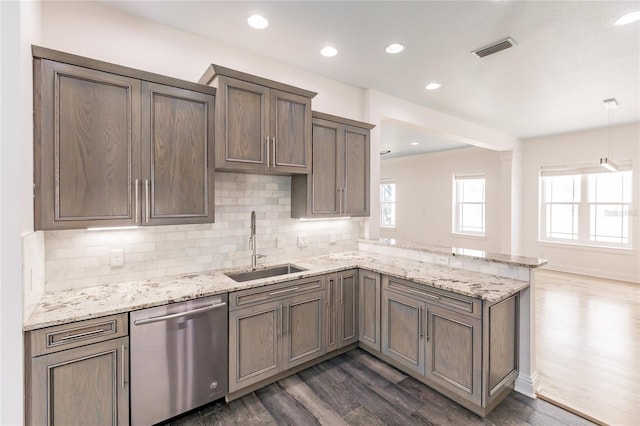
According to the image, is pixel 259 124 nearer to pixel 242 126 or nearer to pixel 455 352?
pixel 242 126

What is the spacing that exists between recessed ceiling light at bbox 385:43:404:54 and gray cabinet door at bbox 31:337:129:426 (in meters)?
3.17

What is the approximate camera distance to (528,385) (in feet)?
7.71

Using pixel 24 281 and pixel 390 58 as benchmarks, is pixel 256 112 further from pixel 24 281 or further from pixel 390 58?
pixel 24 281

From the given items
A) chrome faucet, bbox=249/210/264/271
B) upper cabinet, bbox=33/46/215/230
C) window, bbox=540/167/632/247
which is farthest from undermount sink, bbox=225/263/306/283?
window, bbox=540/167/632/247

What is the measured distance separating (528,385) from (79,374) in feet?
10.2

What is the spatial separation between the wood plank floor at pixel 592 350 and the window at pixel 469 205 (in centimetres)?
280

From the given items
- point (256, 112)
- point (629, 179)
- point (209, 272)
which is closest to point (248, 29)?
point (256, 112)

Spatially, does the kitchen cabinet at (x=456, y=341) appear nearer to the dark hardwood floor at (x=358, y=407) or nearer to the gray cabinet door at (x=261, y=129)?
the dark hardwood floor at (x=358, y=407)

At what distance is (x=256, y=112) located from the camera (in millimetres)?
2521

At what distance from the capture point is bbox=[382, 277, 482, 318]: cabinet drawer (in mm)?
2113

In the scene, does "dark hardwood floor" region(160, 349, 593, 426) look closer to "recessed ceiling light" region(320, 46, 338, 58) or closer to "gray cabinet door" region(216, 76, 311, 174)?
"gray cabinet door" region(216, 76, 311, 174)

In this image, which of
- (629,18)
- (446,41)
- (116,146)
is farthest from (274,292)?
(629,18)

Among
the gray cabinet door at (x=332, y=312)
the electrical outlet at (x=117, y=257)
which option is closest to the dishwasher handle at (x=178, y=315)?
the electrical outlet at (x=117, y=257)

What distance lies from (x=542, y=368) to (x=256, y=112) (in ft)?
11.4
